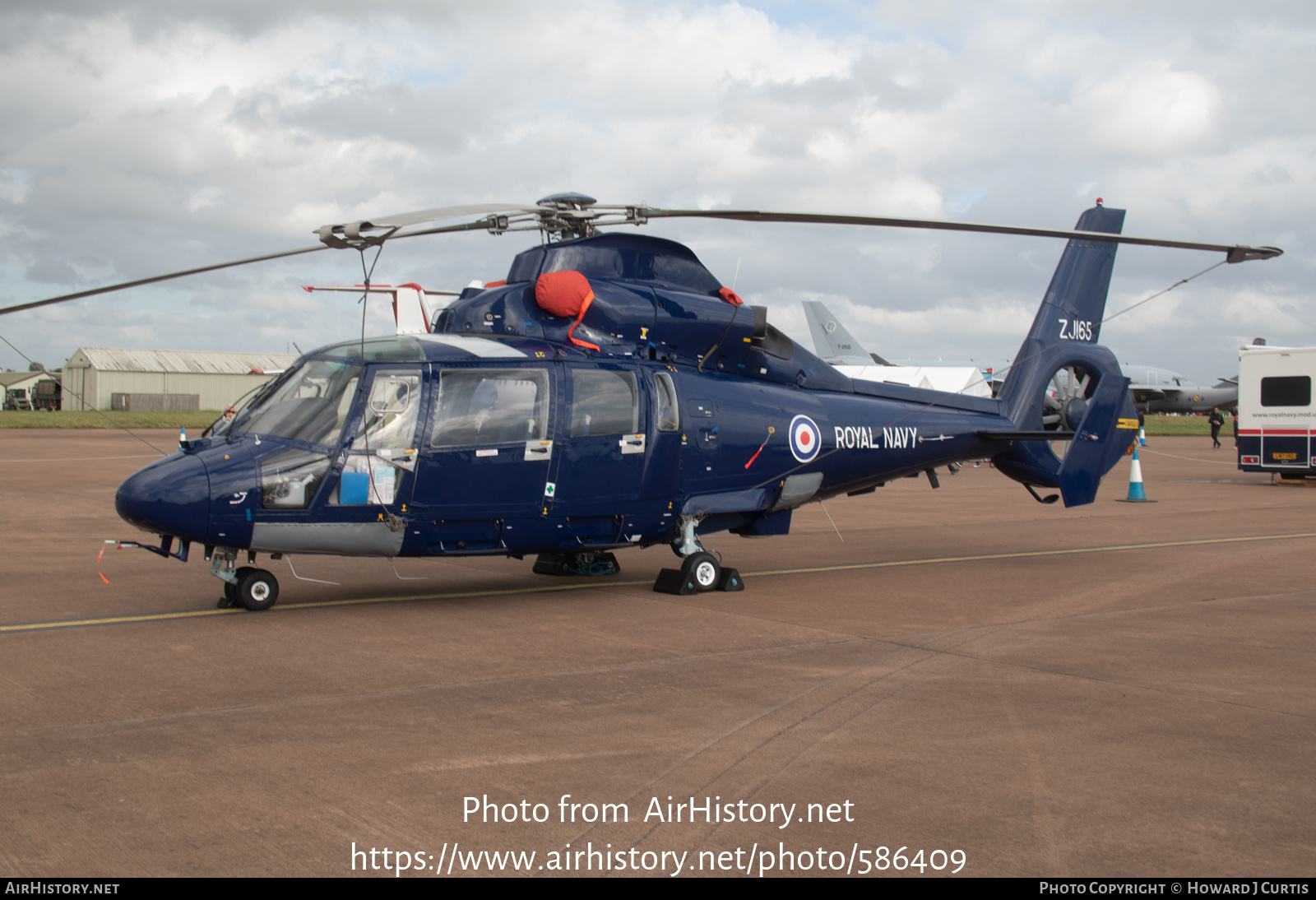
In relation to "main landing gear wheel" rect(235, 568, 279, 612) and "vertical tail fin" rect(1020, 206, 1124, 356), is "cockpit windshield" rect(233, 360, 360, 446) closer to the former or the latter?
"main landing gear wheel" rect(235, 568, 279, 612)

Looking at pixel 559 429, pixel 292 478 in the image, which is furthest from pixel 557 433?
pixel 292 478

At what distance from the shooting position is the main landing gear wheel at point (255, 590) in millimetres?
Answer: 8844

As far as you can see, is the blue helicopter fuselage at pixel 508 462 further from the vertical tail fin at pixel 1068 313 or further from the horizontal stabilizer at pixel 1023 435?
the vertical tail fin at pixel 1068 313

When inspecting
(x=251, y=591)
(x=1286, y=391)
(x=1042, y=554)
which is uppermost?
(x=1286, y=391)

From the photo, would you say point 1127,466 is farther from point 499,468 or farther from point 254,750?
point 254,750

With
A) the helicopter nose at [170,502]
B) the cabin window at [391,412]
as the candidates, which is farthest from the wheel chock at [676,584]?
the helicopter nose at [170,502]

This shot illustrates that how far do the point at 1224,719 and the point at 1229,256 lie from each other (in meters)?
5.12

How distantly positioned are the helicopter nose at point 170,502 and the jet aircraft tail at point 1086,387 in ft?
31.6

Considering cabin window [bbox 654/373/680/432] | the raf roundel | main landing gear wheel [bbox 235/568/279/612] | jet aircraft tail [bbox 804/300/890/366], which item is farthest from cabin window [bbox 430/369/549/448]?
jet aircraft tail [bbox 804/300/890/366]

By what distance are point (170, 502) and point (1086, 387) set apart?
11672 mm

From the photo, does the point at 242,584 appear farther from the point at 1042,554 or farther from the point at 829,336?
the point at 829,336

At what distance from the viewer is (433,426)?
A: 8.89 m

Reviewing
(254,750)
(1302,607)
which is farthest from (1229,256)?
(254,750)

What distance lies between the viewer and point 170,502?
26.4 feet
